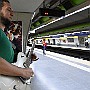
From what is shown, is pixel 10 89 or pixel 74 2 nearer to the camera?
pixel 10 89

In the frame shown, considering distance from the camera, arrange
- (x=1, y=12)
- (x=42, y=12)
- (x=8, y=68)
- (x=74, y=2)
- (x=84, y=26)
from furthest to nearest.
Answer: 1. (x=84, y=26)
2. (x=74, y=2)
3. (x=42, y=12)
4. (x=1, y=12)
5. (x=8, y=68)

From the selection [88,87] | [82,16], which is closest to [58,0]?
[82,16]

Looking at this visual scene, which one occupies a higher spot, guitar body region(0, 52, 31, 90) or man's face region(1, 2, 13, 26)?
man's face region(1, 2, 13, 26)

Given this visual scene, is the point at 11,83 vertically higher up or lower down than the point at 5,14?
lower down

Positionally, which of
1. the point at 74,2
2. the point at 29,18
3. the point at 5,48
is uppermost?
the point at 74,2

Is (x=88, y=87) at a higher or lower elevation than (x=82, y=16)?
lower

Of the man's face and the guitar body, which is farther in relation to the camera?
the man's face

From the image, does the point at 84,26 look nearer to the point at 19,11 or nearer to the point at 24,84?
the point at 19,11

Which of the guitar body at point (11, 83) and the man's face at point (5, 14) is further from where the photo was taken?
the man's face at point (5, 14)

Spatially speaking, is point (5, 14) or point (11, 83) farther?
point (5, 14)

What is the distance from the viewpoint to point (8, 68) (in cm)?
150

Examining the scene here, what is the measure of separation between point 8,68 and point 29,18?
7116mm

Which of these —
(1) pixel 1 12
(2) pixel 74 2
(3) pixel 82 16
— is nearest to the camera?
(1) pixel 1 12

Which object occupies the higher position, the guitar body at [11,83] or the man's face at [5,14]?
the man's face at [5,14]
